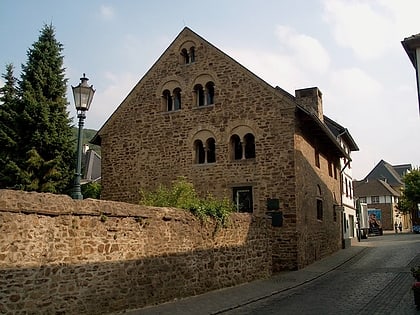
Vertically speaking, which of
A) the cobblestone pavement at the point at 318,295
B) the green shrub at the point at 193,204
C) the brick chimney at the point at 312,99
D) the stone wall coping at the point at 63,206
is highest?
the brick chimney at the point at 312,99

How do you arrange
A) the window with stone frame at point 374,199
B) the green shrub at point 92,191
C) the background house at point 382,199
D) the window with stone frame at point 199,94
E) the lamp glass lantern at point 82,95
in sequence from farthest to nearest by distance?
1. the window with stone frame at point 374,199
2. the background house at point 382,199
3. the green shrub at point 92,191
4. the window with stone frame at point 199,94
5. the lamp glass lantern at point 82,95

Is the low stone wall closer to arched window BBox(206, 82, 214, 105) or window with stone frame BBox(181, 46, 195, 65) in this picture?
arched window BBox(206, 82, 214, 105)

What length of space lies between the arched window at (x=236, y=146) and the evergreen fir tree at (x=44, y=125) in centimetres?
1105

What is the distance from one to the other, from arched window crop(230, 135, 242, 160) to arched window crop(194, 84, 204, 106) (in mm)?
2494

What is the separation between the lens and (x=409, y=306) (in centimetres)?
1120

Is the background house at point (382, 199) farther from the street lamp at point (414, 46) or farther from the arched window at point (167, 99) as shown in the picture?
the street lamp at point (414, 46)

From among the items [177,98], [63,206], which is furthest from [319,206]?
[63,206]

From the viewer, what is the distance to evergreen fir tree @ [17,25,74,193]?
2670 centimetres

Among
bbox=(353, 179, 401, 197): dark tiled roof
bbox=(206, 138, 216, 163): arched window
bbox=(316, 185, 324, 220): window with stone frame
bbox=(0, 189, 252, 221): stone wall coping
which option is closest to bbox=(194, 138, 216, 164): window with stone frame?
bbox=(206, 138, 216, 163): arched window

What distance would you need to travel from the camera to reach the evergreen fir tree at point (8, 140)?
Answer: 1019 inches

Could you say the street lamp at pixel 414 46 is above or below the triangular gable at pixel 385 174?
below

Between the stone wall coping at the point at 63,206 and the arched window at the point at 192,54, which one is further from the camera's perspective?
the arched window at the point at 192,54

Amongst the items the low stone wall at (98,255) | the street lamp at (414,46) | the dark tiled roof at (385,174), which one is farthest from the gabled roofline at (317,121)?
the dark tiled roof at (385,174)

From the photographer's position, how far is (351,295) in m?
13.2
